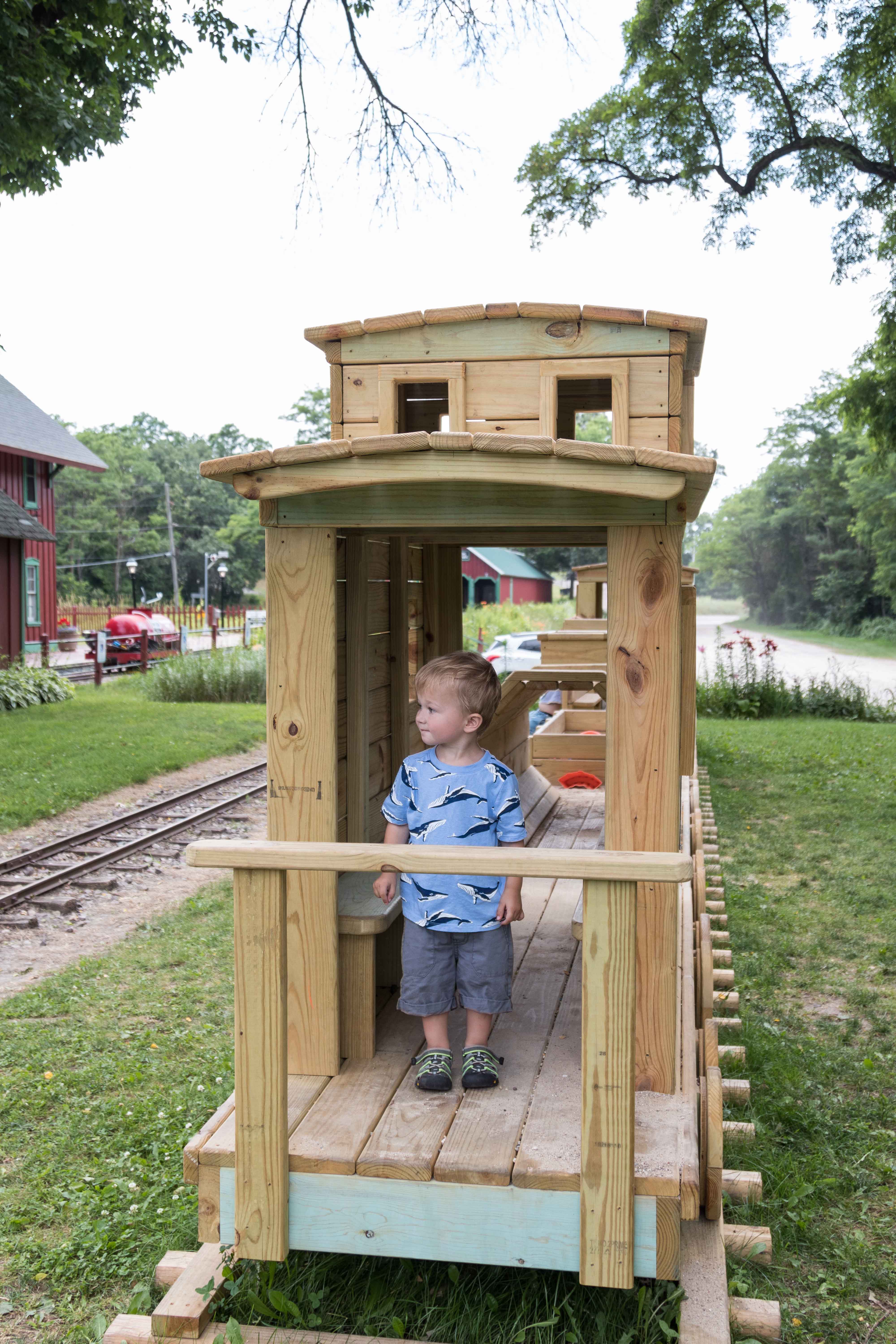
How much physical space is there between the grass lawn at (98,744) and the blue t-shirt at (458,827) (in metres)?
8.45

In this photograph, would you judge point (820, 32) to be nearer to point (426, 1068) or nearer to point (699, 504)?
point (699, 504)

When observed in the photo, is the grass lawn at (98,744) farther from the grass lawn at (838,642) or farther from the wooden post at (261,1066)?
the grass lawn at (838,642)

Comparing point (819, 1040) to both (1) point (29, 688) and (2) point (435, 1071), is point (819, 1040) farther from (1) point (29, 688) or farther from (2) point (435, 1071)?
(1) point (29, 688)

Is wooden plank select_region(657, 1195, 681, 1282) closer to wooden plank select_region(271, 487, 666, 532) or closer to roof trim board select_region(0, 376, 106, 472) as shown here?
wooden plank select_region(271, 487, 666, 532)

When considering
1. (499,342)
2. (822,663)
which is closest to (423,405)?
(499,342)

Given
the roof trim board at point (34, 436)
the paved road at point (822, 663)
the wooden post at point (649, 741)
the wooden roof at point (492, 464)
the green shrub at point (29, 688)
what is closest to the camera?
the wooden roof at point (492, 464)

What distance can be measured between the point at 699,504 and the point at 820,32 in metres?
13.3

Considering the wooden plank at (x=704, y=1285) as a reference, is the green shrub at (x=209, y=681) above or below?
above

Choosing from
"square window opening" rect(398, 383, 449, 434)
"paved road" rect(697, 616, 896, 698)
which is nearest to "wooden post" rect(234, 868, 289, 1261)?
"square window opening" rect(398, 383, 449, 434)

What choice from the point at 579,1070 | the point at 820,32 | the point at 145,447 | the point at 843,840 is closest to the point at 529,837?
the point at 579,1070

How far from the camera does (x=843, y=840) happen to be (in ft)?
33.7

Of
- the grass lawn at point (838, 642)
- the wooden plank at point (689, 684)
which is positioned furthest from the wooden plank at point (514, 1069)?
the grass lawn at point (838, 642)

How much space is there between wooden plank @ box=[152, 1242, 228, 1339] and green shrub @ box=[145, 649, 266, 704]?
18.8 meters

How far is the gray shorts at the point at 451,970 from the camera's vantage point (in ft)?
11.4
